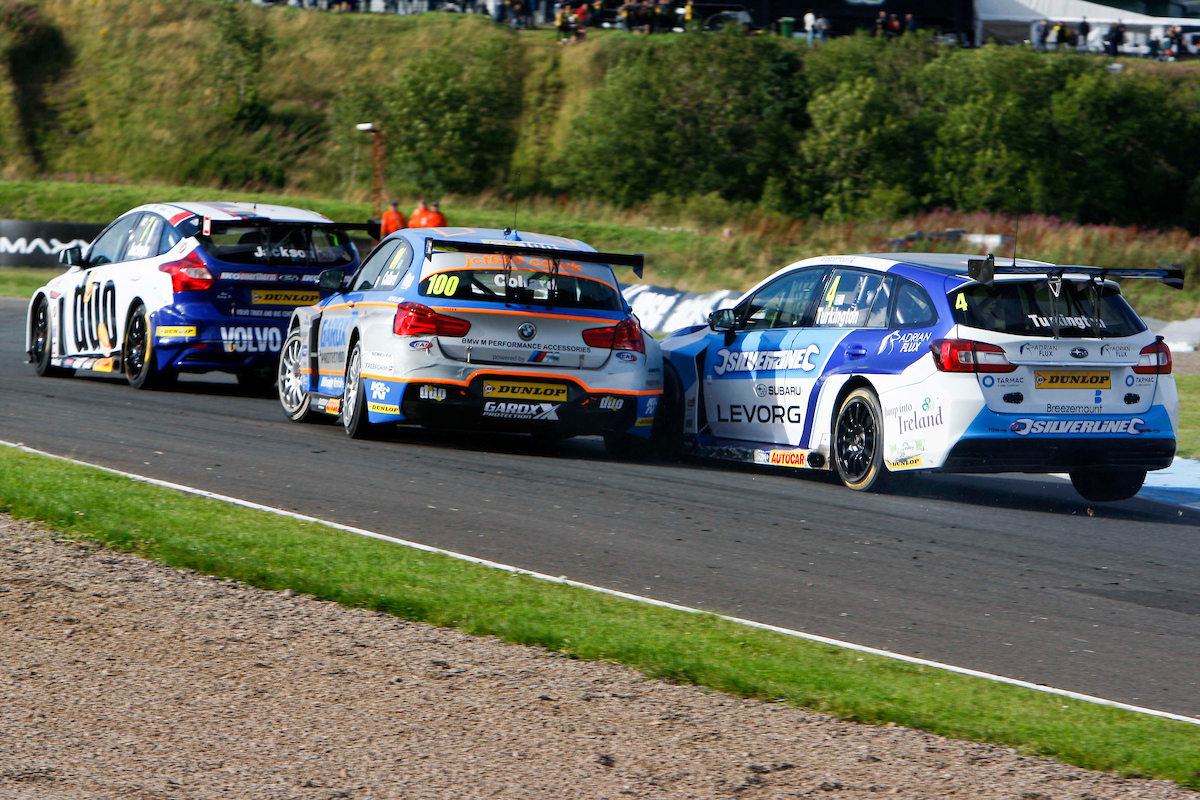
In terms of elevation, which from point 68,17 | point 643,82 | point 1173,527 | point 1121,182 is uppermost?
point 68,17

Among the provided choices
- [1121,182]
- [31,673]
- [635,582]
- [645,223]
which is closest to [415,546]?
[635,582]

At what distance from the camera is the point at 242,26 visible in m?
75.8

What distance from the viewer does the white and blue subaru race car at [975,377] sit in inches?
361

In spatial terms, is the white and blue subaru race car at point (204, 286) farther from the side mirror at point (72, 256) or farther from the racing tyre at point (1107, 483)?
the racing tyre at point (1107, 483)

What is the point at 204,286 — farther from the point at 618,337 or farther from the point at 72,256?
the point at 618,337

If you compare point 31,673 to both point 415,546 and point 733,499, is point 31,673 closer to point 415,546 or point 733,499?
point 415,546

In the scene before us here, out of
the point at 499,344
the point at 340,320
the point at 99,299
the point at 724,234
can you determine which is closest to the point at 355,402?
the point at 340,320

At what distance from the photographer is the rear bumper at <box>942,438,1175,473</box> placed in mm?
9141

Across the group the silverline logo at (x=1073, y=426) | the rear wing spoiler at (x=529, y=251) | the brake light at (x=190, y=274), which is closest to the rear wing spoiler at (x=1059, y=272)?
the silverline logo at (x=1073, y=426)

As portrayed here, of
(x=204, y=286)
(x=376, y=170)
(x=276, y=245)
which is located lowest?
(x=204, y=286)

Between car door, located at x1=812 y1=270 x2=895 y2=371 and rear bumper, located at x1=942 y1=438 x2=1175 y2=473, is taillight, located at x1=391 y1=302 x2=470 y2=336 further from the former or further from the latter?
rear bumper, located at x1=942 y1=438 x2=1175 y2=473

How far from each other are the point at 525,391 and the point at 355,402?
147 cm

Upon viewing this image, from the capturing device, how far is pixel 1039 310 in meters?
9.38

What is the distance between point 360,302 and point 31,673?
6489 mm
